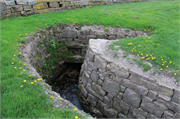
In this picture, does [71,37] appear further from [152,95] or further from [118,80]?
[152,95]

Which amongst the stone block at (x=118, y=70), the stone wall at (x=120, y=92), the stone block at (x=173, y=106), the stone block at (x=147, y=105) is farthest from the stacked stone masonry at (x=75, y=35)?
the stone block at (x=173, y=106)

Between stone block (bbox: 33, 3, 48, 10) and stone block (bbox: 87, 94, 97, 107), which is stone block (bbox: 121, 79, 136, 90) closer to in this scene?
stone block (bbox: 87, 94, 97, 107)

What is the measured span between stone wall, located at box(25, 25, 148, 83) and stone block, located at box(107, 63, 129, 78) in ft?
10.7

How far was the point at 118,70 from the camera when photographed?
4098 millimetres

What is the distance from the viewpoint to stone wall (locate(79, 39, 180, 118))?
351cm

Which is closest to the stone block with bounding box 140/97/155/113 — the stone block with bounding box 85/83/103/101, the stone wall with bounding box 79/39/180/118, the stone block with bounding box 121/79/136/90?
the stone wall with bounding box 79/39/180/118

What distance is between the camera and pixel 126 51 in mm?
4633

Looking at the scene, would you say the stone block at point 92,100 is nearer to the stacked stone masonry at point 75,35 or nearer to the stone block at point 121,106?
the stone block at point 121,106

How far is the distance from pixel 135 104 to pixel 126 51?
1796mm

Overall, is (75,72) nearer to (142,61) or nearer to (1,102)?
(142,61)

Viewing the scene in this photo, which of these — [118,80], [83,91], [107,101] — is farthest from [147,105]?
[83,91]

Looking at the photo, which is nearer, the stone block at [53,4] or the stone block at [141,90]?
the stone block at [141,90]

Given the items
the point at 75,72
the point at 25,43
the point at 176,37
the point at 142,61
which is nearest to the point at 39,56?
the point at 25,43

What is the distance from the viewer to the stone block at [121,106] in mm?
4184
